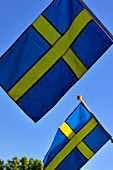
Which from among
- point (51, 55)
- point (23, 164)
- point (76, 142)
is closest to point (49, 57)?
point (51, 55)

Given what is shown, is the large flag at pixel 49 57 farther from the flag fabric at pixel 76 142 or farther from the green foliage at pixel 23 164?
the green foliage at pixel 23 164

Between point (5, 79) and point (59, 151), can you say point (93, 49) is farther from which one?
point (59, 151)

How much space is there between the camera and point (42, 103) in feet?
21.6

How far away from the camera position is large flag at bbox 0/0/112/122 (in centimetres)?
660

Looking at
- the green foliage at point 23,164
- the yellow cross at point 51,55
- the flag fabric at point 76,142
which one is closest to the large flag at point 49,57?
the yellow cross at point 51,55

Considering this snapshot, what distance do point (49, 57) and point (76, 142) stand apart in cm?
473

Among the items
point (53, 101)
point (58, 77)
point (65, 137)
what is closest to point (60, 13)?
point (58, 77)

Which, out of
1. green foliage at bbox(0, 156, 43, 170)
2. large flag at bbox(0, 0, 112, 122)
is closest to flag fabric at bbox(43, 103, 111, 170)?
large flag at bbox(0, 0, 112, 122)

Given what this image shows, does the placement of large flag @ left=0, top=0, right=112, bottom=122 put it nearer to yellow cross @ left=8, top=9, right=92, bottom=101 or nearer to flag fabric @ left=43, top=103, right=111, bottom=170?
yellow cross @ left=8, top=9, right=92, bottom=101

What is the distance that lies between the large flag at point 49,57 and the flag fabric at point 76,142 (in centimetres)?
409

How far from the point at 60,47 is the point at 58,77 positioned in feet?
1.88

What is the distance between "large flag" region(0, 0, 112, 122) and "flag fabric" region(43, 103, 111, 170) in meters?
4.09

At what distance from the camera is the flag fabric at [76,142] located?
35.1 ft

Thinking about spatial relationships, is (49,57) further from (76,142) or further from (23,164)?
(23,164)
